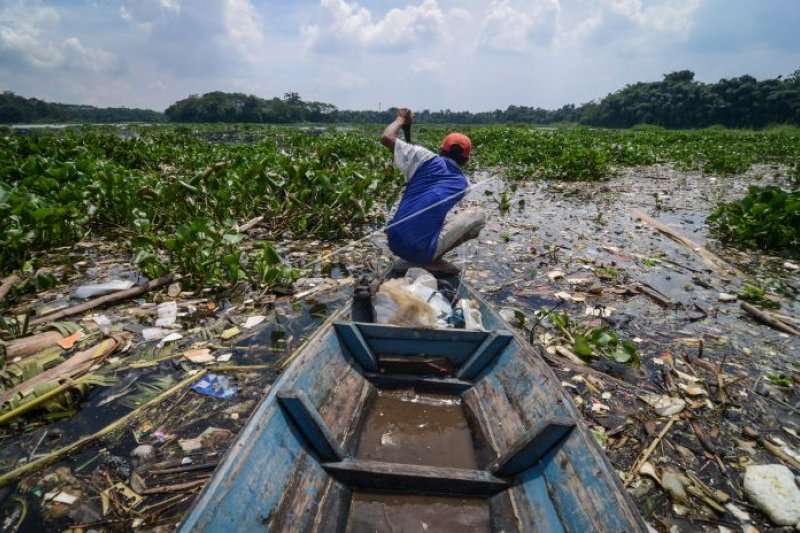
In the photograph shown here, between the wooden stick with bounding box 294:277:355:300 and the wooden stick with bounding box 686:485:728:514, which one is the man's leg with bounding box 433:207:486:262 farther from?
the wooden stick with bounding box 686:485:728:514

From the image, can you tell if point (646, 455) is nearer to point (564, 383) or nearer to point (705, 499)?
point (705, 499)

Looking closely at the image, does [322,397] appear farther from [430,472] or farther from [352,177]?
[352,177]

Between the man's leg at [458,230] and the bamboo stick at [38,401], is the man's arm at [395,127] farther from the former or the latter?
the bamboo stick at [38,401]

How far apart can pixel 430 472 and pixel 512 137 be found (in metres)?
22.1

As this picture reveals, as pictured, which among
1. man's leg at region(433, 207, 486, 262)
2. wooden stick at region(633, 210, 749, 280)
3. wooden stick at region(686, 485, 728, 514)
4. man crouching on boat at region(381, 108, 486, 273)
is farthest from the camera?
wooden stick at region(633, 210, 749, 280)

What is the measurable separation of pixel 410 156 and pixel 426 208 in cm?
75

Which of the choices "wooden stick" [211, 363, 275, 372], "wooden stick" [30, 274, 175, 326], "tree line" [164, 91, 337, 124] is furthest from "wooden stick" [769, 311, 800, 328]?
"tree line" [164, 91, 337, 124]

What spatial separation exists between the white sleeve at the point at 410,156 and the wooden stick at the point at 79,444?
3.02 meters

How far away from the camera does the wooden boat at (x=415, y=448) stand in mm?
1867

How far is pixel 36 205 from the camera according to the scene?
5105 mm

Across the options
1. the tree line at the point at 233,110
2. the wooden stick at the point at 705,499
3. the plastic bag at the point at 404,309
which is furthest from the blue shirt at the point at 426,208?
the tree line at the point at 233,110

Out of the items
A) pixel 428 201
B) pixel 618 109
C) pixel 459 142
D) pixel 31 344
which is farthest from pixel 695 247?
pixel 618 109

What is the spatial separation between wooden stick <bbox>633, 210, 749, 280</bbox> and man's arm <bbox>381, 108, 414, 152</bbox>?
15.5ft

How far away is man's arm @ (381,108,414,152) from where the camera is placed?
4.77 m
